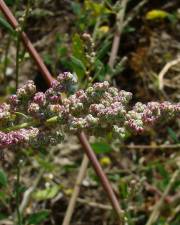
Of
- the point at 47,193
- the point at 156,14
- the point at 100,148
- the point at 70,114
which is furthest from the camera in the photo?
the point at 156,14

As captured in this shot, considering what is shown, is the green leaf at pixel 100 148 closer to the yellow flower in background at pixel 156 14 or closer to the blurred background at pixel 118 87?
the blurred background at pixel 118 87

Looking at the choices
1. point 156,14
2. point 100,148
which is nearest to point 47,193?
point 100,148

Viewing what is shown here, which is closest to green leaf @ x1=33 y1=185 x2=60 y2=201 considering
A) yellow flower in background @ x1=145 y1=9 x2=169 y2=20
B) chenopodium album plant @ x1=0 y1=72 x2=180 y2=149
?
yellow flower in background @ x1=145 y1=9 x2=169 y2=20

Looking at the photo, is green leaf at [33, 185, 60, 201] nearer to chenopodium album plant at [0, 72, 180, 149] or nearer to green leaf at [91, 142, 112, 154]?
green leaf at [91, 142, 112, 154]

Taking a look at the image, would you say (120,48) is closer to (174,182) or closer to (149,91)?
(149,91)

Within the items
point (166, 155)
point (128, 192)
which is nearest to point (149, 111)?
point (128, 192)

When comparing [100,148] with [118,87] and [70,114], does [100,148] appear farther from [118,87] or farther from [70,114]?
[118,87]
